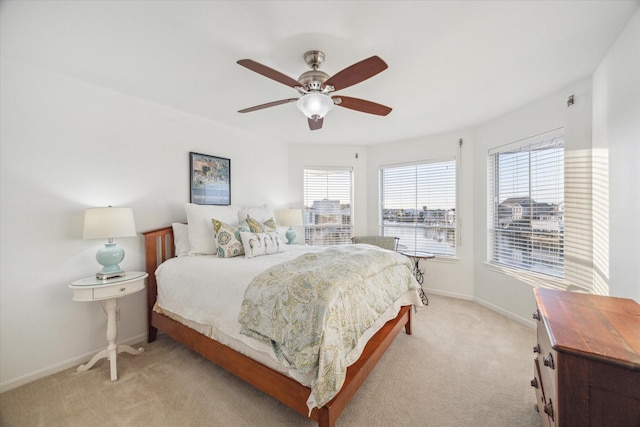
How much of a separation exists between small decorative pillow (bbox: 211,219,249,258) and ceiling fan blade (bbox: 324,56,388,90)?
1757mm

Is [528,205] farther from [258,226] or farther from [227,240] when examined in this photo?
[227,240]

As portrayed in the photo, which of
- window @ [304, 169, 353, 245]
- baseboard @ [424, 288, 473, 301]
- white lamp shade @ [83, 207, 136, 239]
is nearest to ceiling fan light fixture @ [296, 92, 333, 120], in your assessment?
white lamp shade @ [83, 207, 136, 239]

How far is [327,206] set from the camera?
468 centimetres

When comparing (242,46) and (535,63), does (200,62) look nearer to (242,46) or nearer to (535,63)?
(242,46)

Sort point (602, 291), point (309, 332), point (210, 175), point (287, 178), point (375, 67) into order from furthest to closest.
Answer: point (287, 178), point (210, 175), point (602, 291), point (375, 67), point (309, 332)

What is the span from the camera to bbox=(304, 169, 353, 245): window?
4.64m

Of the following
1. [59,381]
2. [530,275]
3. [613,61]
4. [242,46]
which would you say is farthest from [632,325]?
[59,381]

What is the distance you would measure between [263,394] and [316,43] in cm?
264

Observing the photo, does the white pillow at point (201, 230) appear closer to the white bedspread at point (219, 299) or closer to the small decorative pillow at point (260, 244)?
the white bedspread at point (219, 299)

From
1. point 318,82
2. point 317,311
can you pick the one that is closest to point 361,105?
point 318,82

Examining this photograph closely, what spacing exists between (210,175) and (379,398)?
3088 millimetres

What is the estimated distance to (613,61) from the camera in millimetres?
1873

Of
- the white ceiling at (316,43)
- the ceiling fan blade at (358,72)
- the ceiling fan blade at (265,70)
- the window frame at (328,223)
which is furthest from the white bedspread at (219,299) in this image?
the window frame at (328,223)

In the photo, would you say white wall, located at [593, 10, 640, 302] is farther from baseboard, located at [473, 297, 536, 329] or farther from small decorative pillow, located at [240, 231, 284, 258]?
small decorative pillow, located at [240, 231, 284, 258]
